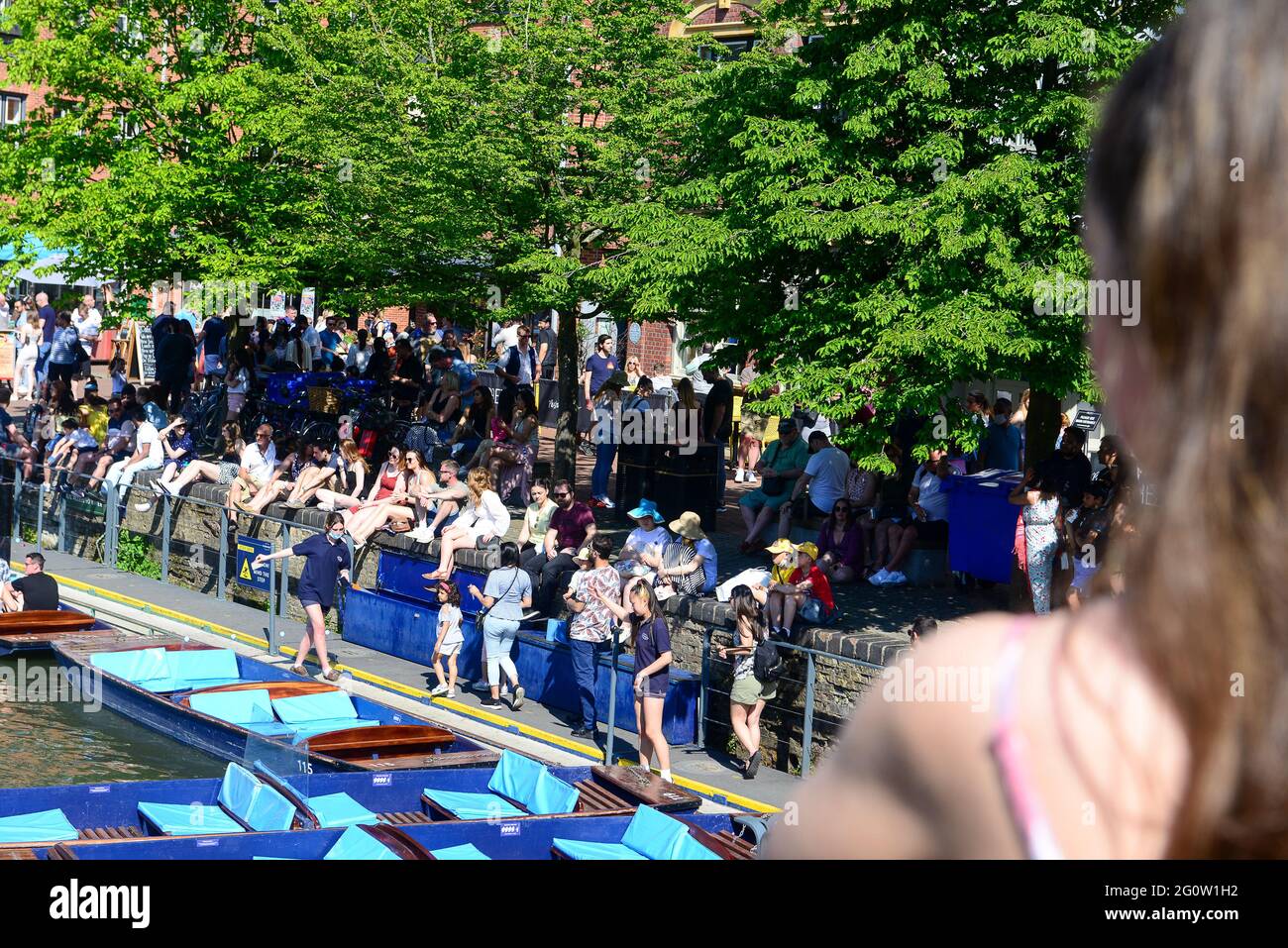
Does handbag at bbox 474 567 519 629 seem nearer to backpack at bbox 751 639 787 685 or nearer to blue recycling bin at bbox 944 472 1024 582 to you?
backpack at bbox 751 639 787 685

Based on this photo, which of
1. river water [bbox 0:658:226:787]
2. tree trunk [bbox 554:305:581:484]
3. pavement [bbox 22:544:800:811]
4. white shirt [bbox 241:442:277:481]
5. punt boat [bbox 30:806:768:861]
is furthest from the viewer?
tree trunk [bbox 554:305:581:484]

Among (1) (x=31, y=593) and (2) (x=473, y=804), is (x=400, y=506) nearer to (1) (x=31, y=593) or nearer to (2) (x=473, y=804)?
(1) (x=31, y=593)

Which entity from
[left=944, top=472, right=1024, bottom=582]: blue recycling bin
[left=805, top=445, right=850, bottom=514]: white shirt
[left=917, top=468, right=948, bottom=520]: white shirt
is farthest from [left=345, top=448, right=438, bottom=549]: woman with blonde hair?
[left=944, top=472, right=1024, bottom=582]: blue recycling bin

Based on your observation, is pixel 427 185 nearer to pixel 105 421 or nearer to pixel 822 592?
pixel 105 421

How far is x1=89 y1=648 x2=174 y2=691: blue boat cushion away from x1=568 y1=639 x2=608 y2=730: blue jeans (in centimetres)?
517

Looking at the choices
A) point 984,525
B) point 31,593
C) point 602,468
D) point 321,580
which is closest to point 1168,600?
point 984,525

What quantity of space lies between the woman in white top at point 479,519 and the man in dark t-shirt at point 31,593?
533 cm

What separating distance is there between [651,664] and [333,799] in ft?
10.4

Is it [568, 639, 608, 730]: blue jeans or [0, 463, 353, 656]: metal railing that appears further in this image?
[0, 463, 353, 656]: metal railing

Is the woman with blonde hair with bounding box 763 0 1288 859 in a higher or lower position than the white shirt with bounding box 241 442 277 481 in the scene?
higher

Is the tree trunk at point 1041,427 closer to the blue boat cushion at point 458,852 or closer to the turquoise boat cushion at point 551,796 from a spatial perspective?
the turquoise boat cushion at point 551,796

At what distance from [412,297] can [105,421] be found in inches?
235

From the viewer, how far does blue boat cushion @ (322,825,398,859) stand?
10756 mm

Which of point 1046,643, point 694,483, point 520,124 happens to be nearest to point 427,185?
point 520,124
